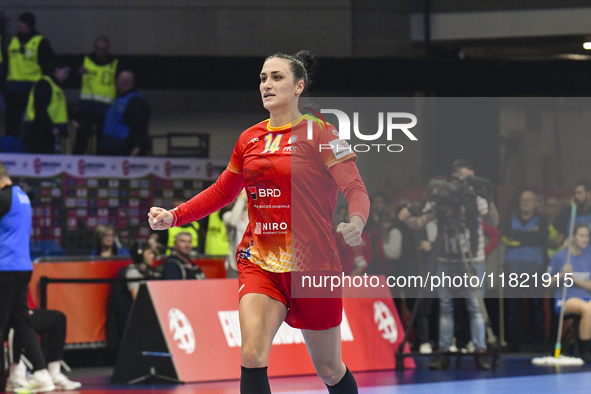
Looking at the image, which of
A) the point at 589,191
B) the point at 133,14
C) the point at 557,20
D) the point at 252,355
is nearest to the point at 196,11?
the point at 133,14

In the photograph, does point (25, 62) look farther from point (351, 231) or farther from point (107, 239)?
point (351, 231)

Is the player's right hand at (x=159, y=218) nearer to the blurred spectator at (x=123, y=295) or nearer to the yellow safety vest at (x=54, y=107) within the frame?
the blurred spectator at (x=123, y=295)

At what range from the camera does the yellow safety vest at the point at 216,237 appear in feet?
35.0

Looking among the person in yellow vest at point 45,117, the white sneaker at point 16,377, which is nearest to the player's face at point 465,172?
the white sneaker at point 16,377

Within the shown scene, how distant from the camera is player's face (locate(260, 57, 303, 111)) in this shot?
13.5 feet

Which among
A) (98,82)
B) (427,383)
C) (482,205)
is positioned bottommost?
(427,383)

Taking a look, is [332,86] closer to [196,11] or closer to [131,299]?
[196,11]

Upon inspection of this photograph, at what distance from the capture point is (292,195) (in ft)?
13.2

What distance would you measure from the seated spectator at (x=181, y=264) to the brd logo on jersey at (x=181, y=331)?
88cm

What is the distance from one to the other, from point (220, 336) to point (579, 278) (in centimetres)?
403

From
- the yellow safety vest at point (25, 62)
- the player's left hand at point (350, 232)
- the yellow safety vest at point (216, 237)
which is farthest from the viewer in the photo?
the yellow safety vest at point (25, 62)

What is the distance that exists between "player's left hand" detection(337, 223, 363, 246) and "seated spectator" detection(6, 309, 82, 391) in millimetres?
4721

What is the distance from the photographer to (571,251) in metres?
9.39

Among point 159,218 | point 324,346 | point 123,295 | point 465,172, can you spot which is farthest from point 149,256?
point 324,346
